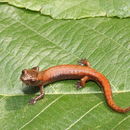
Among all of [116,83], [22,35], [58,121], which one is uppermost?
[22,35]

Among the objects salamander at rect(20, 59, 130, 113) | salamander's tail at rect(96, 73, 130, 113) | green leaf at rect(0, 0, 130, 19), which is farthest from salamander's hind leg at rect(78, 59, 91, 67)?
green leaf at rect(0, 0, 130, 19)

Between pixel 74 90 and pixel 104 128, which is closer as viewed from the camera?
pixel 104 128

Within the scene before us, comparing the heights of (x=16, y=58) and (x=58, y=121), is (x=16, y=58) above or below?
above

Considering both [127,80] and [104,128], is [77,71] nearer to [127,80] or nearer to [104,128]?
[127,80]

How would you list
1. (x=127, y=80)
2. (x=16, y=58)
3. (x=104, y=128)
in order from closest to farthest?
(x=104, y=128) < (x=127, y=80) < (x=16, y=58)

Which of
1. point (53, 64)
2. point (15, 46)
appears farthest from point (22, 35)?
point (53, 64)

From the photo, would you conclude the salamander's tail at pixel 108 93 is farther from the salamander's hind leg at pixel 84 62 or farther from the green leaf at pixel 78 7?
the green leaf at pixel 78 7

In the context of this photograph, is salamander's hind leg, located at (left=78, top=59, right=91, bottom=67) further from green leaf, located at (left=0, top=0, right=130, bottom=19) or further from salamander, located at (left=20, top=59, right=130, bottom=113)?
green leaf, located at (left=0, top=0, right=130, bottom=19)
